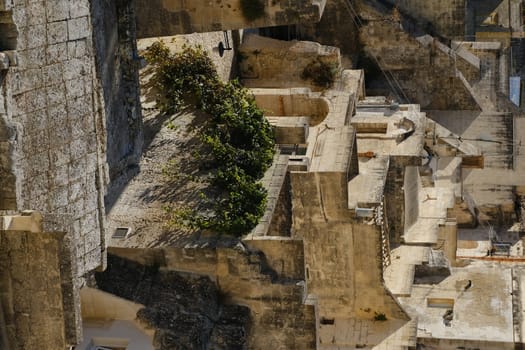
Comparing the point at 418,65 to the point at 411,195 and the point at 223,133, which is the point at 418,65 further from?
the point at 223,133

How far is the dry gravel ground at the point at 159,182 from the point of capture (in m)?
18.0

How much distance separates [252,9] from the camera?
20188mm

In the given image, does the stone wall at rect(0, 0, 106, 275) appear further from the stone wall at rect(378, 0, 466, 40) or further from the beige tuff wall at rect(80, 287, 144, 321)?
the stone wall at rect(378, 0, 466, 40)

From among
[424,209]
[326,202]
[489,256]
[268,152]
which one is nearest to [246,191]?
[268,152]

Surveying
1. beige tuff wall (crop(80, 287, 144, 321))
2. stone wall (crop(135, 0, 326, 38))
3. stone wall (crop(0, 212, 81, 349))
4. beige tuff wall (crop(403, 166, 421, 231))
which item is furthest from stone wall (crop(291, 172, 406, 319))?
stone wall (crop(0, 212, 81, 349))

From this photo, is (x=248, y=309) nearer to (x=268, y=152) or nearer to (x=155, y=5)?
(x=268, y=152)

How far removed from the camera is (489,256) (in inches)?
1137

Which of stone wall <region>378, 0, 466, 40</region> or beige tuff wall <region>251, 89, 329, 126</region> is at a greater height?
stone wall <region>378, 0, 466, 40</region>

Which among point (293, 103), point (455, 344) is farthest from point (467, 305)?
point (293, 103)

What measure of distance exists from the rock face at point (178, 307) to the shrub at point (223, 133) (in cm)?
92

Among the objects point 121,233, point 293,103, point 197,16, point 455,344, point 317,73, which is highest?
point 197,16

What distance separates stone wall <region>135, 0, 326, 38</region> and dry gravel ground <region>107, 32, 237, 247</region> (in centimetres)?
82

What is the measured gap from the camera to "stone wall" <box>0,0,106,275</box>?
1405 cm

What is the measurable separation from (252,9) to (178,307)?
18.1ft
